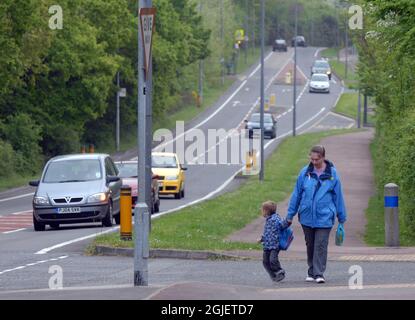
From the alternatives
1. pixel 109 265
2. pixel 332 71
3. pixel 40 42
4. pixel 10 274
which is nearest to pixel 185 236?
pixel 109 265

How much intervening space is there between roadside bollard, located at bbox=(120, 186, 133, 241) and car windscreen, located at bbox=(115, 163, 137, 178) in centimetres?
1260

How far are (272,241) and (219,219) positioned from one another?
12.8m

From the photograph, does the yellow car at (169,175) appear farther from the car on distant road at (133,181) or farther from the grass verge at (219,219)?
the car on distant road at (133,181)

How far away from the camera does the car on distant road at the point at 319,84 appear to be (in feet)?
349

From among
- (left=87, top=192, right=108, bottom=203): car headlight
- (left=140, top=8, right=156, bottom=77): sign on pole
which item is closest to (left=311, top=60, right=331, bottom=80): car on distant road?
(left=87, top=192, right=108, bottom=203): car headlight

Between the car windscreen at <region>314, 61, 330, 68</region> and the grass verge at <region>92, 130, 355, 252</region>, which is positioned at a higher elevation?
the car windscreen at <region>314, 61, 330, 68</region>

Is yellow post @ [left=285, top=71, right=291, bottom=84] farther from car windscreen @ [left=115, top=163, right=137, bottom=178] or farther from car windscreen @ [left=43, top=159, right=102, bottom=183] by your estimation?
car windscreen @ [left=43, top=159, right=102, bottom=183]

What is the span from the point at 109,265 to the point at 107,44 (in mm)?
44719

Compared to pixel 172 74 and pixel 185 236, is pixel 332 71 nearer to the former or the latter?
pixel 172 74

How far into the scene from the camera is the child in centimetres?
1559

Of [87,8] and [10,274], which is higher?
[87,8]

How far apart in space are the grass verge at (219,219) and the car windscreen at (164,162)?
2.69 m

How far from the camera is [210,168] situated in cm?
6009

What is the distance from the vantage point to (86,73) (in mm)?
60469
